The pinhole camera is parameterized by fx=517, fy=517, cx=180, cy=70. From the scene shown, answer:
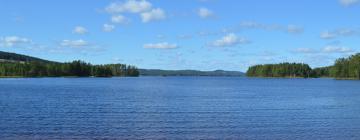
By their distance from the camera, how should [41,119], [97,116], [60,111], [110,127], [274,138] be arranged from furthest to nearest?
[60,111] < [97,116] < [41,119] < [110,127] < [274,138]

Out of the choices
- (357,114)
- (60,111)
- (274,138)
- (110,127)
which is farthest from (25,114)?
(357,114)

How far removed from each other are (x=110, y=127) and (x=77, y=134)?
4.90 m

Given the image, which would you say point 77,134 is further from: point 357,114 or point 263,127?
point 357,114

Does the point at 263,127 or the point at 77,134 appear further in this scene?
the point at 263,127

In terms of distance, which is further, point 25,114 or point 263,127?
point 25,114

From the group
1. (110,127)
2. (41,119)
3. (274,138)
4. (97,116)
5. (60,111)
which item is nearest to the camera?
(274,138)

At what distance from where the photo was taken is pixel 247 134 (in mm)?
40906

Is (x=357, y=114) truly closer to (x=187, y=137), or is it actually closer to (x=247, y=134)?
(x=247, y=134)

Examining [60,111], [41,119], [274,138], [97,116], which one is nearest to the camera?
[274,138]

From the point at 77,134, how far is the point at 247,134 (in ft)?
43.7

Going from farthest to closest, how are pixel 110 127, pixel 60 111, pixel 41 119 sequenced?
1. pixel 60 111
2. pixel 41 119
3. pixel 110 127

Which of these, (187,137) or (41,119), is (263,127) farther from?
(41,119)

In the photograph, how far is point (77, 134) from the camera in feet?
131

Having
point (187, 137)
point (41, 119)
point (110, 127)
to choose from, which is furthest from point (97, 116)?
point (187, 137)
